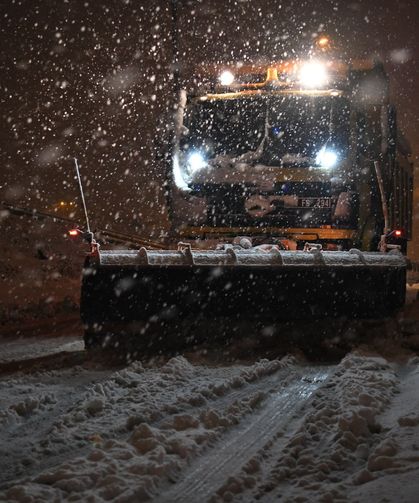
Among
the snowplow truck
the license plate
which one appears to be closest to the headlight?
the snowplow truck

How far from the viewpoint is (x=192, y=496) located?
2217 millimetres

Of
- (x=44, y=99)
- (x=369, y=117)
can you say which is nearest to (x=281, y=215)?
(x=369, y=117)

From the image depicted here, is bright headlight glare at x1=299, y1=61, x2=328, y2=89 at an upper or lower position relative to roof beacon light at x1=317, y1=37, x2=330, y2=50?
lower

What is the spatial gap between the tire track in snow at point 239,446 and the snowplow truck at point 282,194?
5.58 feet

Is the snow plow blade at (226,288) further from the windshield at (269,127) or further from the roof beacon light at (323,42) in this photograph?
the roof beacon light at (323,42)

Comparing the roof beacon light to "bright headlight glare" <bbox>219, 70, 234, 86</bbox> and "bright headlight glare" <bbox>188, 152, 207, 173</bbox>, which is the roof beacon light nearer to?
"bright headlight glare" <bbox>219, 70, 234, 86</bbox>

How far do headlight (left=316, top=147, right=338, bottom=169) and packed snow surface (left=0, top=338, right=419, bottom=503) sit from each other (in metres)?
3.07

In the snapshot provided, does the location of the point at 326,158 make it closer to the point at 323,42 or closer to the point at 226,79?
the point at 226,79

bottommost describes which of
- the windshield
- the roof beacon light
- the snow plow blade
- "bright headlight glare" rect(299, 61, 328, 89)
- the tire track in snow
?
the tire track in snow

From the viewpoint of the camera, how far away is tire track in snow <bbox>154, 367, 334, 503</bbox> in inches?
89.4

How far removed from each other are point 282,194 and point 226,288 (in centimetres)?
182

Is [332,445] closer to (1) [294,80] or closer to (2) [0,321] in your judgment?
(1) [294,80]

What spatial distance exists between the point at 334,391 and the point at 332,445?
1.04 metres

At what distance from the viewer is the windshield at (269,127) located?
6.89 meters
